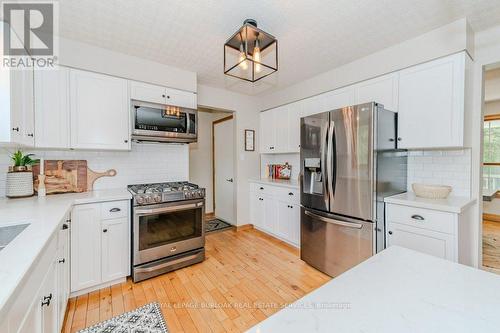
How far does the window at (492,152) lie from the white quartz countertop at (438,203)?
361 cm

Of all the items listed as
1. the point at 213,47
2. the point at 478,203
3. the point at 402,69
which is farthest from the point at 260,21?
the point at 478,203

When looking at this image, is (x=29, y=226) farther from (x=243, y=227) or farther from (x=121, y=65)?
(x=243, y=227)

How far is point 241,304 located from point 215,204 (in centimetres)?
296

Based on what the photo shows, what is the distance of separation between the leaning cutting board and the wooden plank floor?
114cm

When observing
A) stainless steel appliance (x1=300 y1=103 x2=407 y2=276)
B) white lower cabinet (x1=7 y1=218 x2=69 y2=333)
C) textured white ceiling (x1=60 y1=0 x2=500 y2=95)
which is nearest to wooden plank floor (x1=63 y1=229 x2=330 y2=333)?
stainless steel appliance (x1=300 y1=103 x2=407 y2=276)

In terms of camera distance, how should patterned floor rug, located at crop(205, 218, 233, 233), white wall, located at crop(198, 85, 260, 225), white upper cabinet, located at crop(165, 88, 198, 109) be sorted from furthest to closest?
1. patterned floor rug, located at crop(205, 218, 233, 233)
2. white wall, located at crop(198, 85, 260, 225)
3. white upper cabinet, located at crop(165, 88, 198, 109)

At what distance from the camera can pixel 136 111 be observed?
252 cm

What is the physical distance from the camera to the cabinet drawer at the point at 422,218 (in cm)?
185

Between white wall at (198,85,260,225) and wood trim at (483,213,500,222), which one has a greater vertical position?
white wall at (198,85,260,225)

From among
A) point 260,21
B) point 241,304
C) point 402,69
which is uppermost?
point 260,21

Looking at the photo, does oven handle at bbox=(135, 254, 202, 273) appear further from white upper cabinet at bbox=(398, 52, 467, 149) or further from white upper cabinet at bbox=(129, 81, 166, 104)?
white upper cabinet at bbox=(398, 52, 467, 149)

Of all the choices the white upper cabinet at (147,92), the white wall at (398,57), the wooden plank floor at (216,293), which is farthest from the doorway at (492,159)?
the white upper cabinet at (147,92)

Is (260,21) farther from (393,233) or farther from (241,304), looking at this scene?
(241,304)

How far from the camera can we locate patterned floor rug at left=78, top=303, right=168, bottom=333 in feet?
5.68
